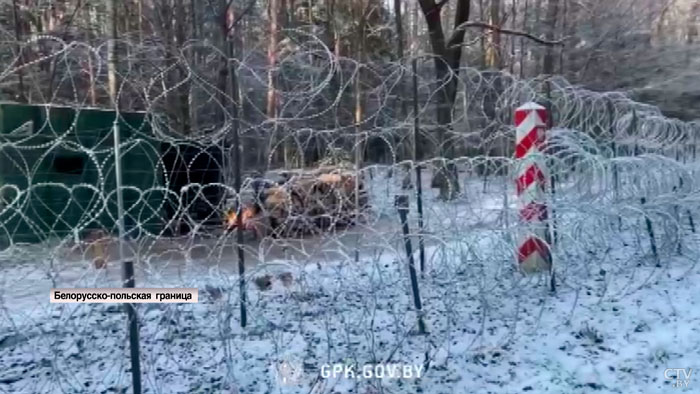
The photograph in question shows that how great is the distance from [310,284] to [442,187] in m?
4.13

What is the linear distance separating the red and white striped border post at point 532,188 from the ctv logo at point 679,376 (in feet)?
3.49

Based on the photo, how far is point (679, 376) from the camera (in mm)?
3316

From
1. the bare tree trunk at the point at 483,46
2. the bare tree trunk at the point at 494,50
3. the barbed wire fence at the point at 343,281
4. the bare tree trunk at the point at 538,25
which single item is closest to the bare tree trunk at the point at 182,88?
the barbed wire fence at the point at 343,281

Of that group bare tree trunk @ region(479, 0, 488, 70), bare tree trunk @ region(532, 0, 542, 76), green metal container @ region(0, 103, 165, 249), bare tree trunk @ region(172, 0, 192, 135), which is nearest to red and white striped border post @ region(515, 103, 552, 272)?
green metal container @ region(0, 103, 165, 249)

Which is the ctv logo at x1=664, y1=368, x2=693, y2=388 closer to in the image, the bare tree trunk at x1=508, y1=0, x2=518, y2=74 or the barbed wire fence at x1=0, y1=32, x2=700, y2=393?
the barbed wire fence at x1=0, y1=32, x2=700, y2=393

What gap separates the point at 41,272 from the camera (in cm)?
550

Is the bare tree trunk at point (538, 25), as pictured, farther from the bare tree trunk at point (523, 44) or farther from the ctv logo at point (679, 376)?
the ctv logo at point (679, 376)

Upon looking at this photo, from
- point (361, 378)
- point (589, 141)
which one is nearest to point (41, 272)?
point (361, 378)

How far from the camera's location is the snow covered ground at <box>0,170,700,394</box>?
329cm

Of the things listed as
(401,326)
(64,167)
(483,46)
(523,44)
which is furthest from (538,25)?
Result: (401,326)

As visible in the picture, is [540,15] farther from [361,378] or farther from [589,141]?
[361,378]
